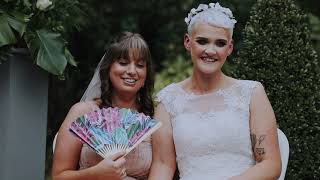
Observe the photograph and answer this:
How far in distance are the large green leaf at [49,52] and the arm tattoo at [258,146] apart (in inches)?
63.6

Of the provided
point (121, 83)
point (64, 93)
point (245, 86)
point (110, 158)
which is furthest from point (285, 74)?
point (64, 93)

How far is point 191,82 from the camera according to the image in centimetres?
405

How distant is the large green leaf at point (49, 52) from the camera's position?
466cm

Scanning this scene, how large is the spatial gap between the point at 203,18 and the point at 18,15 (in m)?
1.61

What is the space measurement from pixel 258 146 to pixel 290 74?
122cm

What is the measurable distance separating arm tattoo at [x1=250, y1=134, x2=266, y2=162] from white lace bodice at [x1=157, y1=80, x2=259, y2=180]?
0.03 metres

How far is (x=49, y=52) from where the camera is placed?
469cm

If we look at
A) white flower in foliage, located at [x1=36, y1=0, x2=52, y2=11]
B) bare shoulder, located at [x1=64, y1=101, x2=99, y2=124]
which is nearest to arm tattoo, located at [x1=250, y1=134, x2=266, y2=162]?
bare shoulder, located at [x1=64, y1=101, x2=99, y2=124]

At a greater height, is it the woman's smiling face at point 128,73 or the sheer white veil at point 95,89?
the woman's smiling face at point 128,73

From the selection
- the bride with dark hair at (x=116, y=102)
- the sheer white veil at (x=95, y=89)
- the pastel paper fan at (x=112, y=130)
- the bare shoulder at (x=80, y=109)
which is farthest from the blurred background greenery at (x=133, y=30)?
the pastel paper fan at (x=112, y=130)

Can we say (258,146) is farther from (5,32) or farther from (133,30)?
(133,30)

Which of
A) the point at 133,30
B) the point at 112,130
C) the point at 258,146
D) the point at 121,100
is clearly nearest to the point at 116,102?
the point at 121,100

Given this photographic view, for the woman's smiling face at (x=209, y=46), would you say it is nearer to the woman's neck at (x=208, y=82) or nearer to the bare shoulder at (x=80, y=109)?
the woman's neck at (x=208, y=82)

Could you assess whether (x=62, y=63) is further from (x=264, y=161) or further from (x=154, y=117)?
(x=264, y=161)
